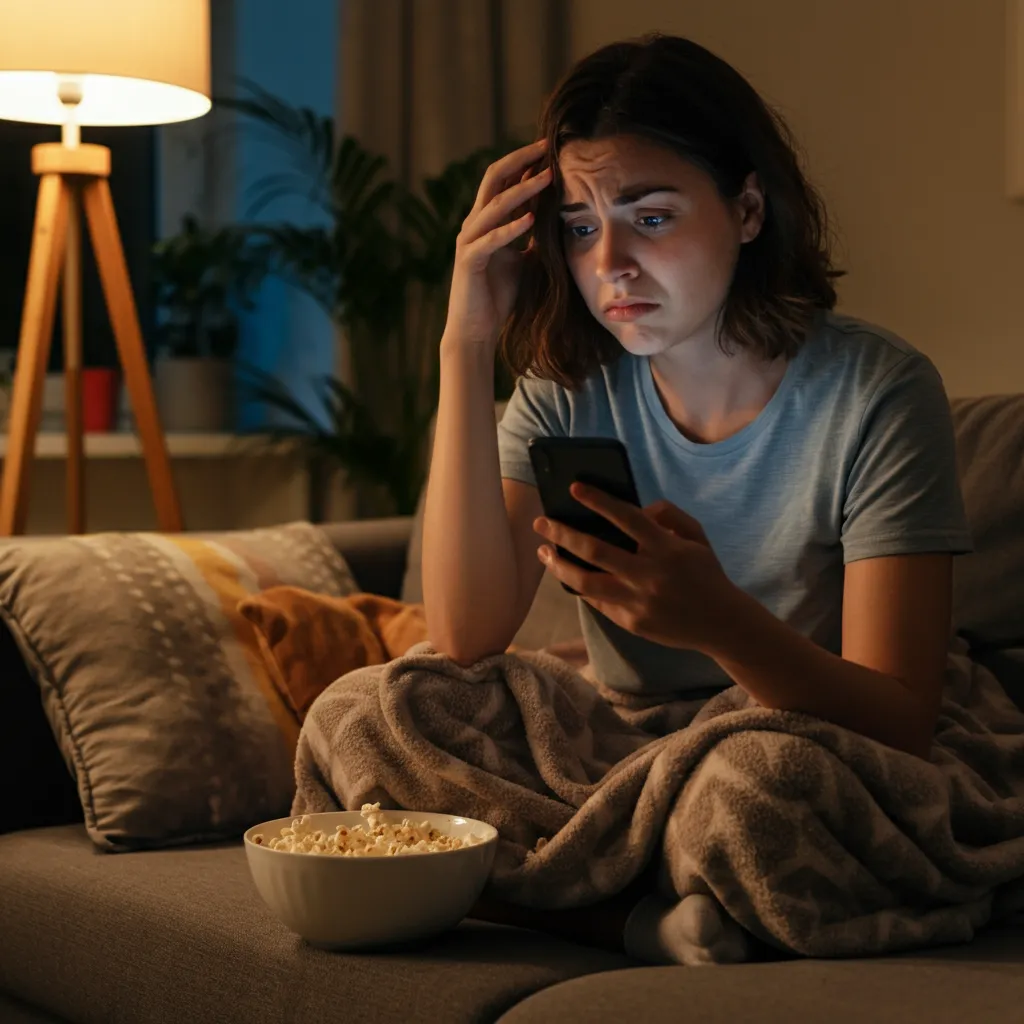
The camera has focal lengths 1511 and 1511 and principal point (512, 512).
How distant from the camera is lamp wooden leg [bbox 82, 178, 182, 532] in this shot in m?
2.55

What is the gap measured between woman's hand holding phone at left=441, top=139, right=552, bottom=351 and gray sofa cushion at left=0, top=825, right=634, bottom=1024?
590mm

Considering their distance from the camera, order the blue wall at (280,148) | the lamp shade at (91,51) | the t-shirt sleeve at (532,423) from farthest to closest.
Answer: the blue wall at (280,148), the lamp shade at (91,51), the t-shirt sleeve at (532,423)

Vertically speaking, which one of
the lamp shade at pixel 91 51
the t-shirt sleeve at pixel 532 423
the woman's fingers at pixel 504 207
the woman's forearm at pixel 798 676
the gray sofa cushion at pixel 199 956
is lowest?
the gray sofa cushion at pixel 199 956

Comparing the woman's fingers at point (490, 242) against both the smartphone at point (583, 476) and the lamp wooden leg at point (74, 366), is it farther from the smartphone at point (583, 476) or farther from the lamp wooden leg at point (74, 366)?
the lamp wooden leg at point (74, 366)

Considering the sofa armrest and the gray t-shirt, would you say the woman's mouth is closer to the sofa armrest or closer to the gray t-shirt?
the gray t-shirt

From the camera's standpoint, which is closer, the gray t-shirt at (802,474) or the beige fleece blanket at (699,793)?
the beige fleece blanket at (699,793)

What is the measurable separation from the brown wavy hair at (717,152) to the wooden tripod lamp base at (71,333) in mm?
1208

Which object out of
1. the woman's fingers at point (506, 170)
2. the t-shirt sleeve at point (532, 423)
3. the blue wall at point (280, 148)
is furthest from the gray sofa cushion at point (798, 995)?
the blue wall at point (280, 148)

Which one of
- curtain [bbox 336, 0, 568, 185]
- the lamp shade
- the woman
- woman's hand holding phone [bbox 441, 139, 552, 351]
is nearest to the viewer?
the woman

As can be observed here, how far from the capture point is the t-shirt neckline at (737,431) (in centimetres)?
143

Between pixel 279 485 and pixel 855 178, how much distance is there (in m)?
1.57

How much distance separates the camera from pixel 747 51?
310 cm

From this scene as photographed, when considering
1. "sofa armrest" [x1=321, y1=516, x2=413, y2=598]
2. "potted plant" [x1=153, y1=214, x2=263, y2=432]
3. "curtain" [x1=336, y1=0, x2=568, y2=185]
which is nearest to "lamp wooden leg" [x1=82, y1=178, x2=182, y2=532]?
"sofa armrest" [x1=321, y1=516, x2=413, y2=598]

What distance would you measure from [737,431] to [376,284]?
1.99m
